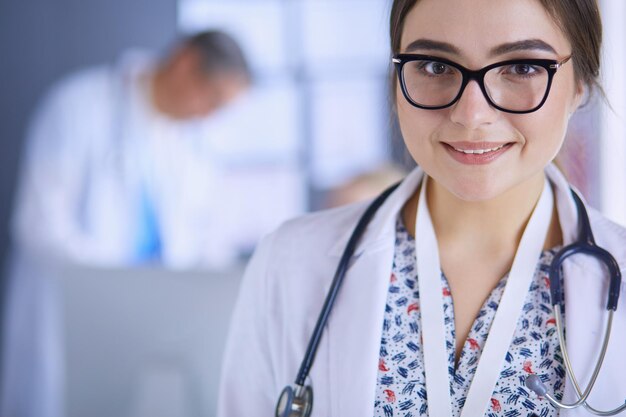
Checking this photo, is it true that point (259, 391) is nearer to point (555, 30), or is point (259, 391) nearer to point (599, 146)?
point (555, 30)

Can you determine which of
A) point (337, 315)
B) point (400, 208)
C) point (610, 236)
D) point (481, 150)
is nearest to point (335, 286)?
point (337, 315)

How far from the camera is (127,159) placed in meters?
3.00

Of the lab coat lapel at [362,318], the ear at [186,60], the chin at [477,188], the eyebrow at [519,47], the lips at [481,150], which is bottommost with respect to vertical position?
the lab coat lapel at [362,318]

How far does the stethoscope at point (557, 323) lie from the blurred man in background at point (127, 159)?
1840mm

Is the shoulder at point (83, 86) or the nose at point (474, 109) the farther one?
the shoulder at point (83, 86)

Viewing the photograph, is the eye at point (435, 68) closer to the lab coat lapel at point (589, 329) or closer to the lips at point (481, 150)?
the lips at point (481, 150)

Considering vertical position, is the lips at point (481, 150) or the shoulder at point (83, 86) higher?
the shoulder at point (83, 86)

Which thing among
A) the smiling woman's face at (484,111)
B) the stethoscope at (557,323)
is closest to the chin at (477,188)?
the smiling woman's face at (484,111)

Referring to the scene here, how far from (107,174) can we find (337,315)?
2.03 meters

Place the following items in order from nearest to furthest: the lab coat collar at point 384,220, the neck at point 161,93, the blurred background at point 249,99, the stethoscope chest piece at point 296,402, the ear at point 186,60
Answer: the stethoscope chest piece at point 296,402, the lab coat collar at point 384,220, the ear at point 186,60, the neck at point 161,93, the blurred background at point 249,99

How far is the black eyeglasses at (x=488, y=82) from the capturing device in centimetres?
98

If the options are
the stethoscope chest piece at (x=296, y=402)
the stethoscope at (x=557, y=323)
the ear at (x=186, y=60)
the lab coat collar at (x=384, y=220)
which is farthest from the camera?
the ear at (x=186, y=60)

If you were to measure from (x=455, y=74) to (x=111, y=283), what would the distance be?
835 millimetres

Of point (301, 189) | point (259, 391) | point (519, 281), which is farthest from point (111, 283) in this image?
point (301, 189)
